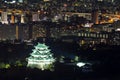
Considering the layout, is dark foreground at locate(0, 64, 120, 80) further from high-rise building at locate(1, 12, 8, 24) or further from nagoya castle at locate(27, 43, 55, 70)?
high-rise building at locate(1, 12, 8, 24)

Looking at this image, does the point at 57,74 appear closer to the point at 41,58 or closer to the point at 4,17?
the point at 41,58

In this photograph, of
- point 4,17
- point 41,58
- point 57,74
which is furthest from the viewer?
point 4,17

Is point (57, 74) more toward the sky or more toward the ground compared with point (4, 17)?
more toward the ground

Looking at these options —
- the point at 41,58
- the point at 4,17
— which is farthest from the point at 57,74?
the point at 4,17

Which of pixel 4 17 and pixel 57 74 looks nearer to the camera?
pixel 57 74

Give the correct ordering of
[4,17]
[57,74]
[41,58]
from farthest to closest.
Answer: [4,17] < [41,58] < [57,74]

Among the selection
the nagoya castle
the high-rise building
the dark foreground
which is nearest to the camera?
the dark foreground

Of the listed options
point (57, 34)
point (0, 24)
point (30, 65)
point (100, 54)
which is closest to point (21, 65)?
point (30, 65)

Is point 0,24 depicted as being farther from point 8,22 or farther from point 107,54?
point 107,54

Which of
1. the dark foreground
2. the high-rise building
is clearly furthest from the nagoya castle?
the high-rise building

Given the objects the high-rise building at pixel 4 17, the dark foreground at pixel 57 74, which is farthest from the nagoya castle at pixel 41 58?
the high-rise building at pixel 4 17
